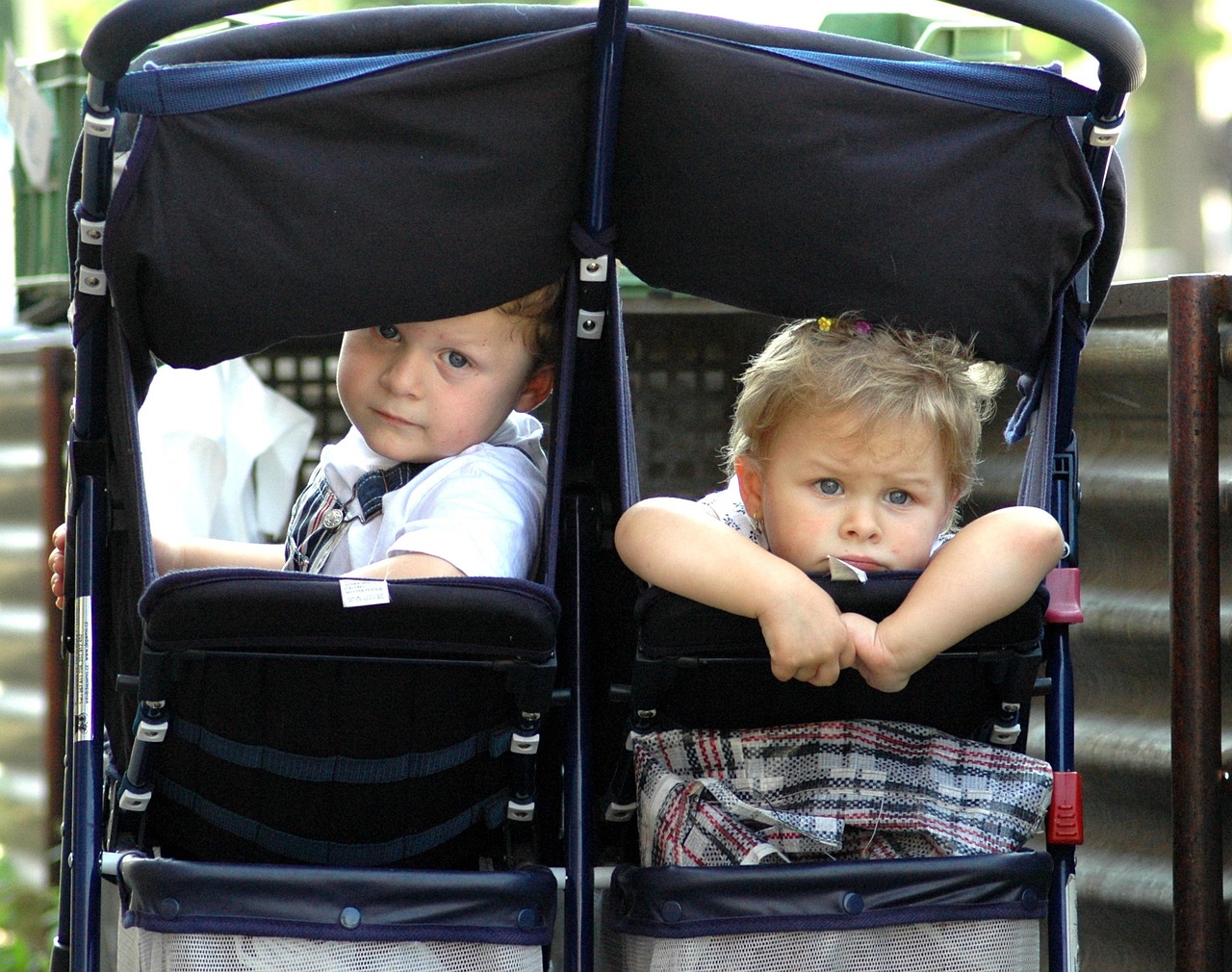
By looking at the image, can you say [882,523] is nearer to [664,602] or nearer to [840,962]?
[664,602]

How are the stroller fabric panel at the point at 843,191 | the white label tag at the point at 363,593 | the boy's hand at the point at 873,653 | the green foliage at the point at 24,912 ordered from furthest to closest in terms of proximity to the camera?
the green foliage at the point at 24,912 < the stroller fabric panel at the point at 843,191 < the boy's hand at the point at 873,653 < the white label tag at the point at 363,593

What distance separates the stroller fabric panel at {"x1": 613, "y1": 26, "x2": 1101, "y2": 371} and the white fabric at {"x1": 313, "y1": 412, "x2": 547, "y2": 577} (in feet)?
1.28

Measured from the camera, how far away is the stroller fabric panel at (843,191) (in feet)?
6.22

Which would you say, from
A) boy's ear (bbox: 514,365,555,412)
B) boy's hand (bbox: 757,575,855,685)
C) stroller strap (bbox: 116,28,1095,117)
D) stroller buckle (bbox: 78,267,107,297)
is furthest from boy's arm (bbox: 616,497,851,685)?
stroller buckle (bbox: 78,267,107,297)

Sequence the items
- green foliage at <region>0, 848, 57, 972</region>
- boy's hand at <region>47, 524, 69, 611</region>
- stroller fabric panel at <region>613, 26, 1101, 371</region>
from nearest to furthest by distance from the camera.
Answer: stroller fabric panel at <region>613, 26, 1101, 371</region> → boy's hand at <region>47, 524, 69, 611</region> → green foliage at <region>0, 848, 57, 972</region>

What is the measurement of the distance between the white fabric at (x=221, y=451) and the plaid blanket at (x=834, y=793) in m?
1.44

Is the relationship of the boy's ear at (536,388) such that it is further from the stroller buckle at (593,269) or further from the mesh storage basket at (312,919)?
the mesh storage basket at (312,919)

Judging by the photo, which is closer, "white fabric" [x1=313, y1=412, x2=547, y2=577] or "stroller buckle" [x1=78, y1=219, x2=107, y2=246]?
"stroller buckle" [x1=78, y1=219, x2=107, y2=246]

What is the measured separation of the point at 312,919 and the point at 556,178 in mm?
949

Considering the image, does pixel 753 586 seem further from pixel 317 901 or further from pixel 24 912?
pixel 24 912

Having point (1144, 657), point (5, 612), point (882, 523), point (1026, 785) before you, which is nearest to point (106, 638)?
point (882, 523)

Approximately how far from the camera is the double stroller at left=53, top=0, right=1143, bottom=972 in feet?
5.77

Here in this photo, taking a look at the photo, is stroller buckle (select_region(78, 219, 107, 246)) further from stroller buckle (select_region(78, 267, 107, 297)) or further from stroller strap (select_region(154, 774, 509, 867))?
stroller strap (select_region(154, 774, 509, 867))

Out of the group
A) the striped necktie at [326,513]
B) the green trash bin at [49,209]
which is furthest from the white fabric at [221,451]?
the striped necktie at [326,513]
